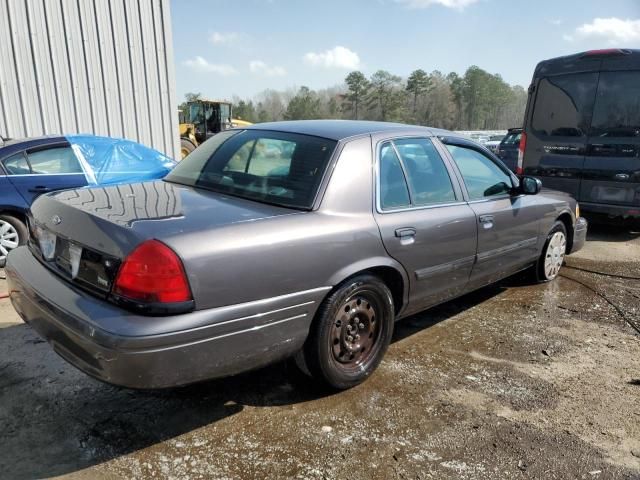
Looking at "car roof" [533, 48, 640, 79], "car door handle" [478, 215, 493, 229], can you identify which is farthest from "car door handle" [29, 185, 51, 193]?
"car roof" [533, 48, 640, 79]

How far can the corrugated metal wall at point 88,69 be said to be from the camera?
349 inches

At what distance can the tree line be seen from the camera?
59844 millimetres

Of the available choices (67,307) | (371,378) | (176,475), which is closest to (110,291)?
(67,307)

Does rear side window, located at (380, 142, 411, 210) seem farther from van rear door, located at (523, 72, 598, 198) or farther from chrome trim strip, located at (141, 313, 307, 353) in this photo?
van rear door, located at (523, 72, 598, 198)

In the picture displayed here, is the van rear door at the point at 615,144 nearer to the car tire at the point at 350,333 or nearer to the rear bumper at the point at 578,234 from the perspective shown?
the rear bumper at the point at 578,234

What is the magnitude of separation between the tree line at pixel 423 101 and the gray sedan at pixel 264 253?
186 feet

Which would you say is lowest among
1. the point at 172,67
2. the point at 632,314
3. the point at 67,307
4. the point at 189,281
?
the point at 632,314

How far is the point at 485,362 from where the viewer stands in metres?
3.51

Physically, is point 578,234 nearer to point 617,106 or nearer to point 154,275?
point 617,106

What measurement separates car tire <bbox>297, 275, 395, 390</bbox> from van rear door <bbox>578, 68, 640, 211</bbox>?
5.14 meters

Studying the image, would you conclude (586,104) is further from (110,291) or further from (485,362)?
(110,291)

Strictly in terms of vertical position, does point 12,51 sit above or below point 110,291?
above

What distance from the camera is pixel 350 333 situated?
9.89 ft

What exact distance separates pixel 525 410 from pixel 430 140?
1926 millimetres
